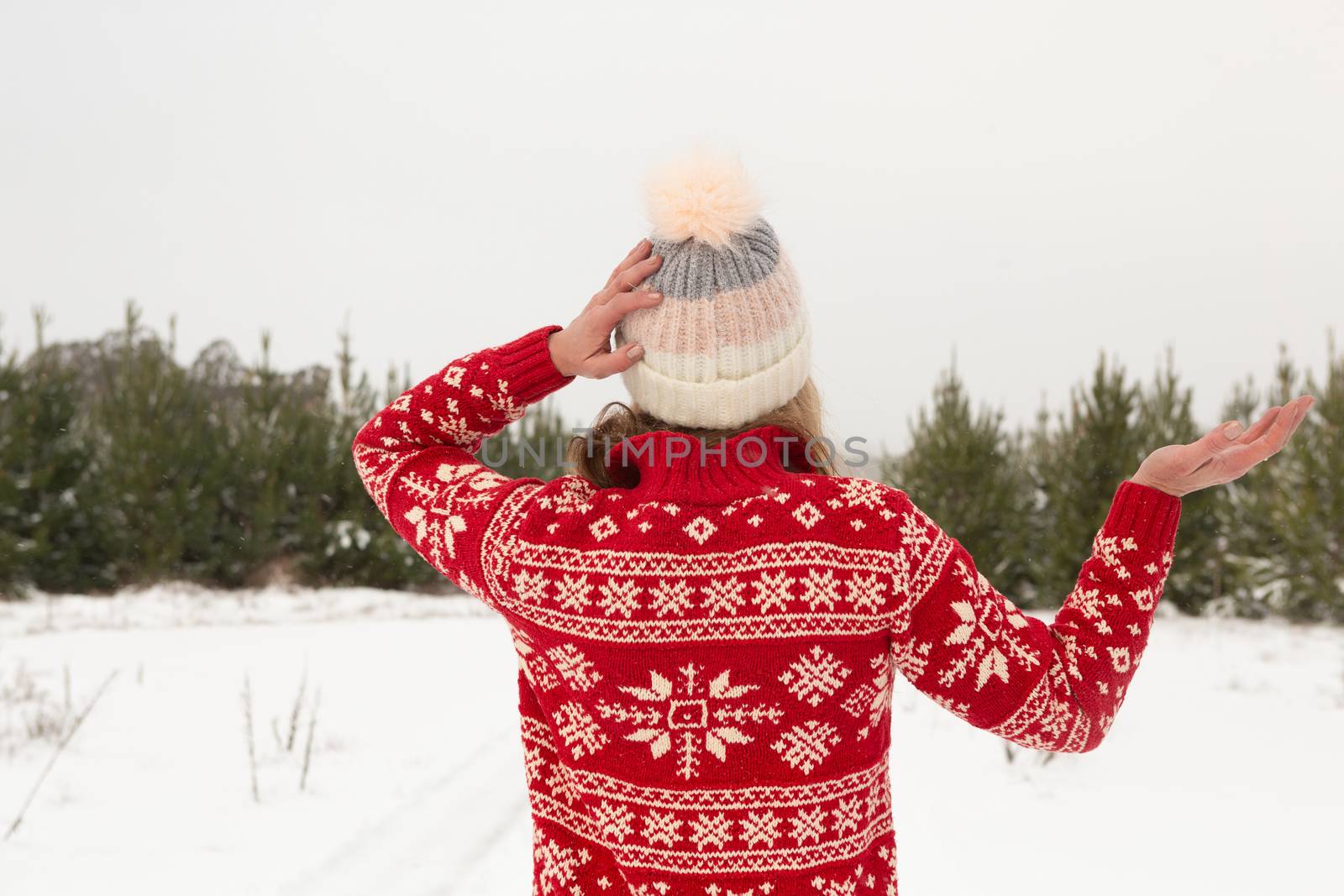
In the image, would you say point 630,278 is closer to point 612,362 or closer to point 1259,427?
point 612,362

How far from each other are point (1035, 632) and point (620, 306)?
65cm

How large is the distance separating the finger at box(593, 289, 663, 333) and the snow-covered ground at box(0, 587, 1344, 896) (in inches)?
97.6

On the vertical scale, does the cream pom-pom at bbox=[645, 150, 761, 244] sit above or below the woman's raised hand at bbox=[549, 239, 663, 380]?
above

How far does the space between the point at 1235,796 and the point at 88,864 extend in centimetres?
477

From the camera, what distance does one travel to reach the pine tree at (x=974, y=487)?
1252 centimetres

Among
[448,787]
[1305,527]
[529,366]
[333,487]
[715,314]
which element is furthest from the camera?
[333,487]

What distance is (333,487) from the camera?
570 inches

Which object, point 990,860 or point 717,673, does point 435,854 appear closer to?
point 990,860

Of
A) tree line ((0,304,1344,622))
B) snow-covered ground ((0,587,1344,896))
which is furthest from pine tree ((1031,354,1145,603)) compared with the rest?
snow-covered ground ((0,587,1344,896))

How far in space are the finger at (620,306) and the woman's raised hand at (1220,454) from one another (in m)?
0.64

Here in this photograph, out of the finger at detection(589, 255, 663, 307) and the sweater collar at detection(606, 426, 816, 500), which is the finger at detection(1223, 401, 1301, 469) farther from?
the finger at detection(589, 255, 663, 307)

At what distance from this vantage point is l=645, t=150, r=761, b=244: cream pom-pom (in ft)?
4.11

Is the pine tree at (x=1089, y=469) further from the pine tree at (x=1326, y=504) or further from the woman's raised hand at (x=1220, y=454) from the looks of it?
the woman's raised hand at (x=1220, y=454)

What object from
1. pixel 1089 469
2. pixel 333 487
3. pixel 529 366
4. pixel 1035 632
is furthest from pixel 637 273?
pixel 333 487
